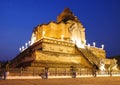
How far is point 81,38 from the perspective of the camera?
128 ft

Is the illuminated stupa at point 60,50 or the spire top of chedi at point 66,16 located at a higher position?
the spire top of chedi at point 66,16

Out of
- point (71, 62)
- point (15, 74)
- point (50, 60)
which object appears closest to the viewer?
point (15, 74)

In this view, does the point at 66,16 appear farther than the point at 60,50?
Yes

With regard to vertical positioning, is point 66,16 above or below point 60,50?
above

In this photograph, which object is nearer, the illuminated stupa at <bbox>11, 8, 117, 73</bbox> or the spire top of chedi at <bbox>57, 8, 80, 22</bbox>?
the illuminated stupa at <bbox>11, 8, 117, 73</bbox>

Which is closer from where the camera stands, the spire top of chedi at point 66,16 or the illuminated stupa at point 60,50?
the illuminated stupa at point 60,50

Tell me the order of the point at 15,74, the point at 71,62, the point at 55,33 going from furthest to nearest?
the point at 55,33 → the point at 71,62 → the point at 15,74

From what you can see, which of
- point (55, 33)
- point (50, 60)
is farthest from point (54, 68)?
point (55, 33)

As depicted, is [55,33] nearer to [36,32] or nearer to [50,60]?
[36,32]

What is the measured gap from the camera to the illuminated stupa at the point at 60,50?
1001 inches

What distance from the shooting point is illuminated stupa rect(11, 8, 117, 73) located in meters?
25.4

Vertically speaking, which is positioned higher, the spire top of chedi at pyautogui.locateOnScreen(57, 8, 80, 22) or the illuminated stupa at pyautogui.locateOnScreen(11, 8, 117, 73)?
the spire top of chedi at pyautogui.locateOnScreen(57, 8, 80, 22)

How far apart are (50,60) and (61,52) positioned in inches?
152

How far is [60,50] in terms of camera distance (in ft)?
98.3
